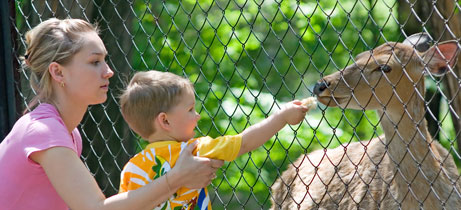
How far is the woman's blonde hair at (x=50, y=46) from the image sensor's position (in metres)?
3.35

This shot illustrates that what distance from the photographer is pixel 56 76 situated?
11.0 feet

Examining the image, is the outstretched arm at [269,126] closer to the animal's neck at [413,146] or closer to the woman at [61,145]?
the woman at [61,145]

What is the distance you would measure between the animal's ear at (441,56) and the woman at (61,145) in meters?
2.23

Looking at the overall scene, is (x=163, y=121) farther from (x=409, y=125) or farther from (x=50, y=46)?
(x=409, y=125)

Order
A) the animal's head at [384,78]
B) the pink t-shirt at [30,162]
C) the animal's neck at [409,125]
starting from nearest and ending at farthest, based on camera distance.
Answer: the pink t-shirt at [30,162] → the animal's head at [384,78] → the animal's neck at [409,125]

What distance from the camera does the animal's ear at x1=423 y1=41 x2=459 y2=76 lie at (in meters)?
4.82

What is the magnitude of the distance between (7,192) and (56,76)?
53 cm

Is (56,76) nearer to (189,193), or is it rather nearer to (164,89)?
(164,89)

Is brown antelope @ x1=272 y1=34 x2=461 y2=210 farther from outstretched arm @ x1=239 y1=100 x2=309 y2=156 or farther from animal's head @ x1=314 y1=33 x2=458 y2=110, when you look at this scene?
outstretched arm @ x1=239 y1=100 x2=309 y2=156

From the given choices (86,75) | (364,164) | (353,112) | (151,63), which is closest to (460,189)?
(364,164)

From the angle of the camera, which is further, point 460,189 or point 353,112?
point 353,112

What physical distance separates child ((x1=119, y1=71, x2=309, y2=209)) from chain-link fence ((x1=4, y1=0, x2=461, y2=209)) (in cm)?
98

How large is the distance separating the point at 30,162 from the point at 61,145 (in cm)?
19

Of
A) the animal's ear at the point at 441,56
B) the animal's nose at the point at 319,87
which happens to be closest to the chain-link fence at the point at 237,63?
the animal's ear at the point at 441,56
